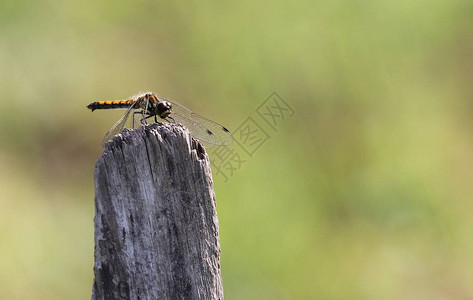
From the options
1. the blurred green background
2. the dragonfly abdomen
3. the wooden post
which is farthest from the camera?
the blurred green background

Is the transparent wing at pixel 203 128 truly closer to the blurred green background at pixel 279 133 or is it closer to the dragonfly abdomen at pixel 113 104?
the dragonfly abdomen at pixel 113 104

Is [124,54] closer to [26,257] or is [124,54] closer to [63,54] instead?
[63,54]

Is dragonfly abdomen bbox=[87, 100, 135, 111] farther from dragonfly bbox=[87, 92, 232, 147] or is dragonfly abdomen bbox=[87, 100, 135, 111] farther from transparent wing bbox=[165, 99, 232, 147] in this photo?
transparent wing bbox=[165, 99, 232, 147]

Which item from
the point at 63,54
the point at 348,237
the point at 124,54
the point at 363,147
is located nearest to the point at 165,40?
the point at 124,54

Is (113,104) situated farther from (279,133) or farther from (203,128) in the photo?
(279,133)

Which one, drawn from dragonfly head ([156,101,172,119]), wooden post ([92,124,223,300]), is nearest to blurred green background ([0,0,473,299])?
dragonfly head ([156,101,172,119])

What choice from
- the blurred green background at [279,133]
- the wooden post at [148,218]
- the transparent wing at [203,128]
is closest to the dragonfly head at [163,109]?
the transparent wing at [203,128]

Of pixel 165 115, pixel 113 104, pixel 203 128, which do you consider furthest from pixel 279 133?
pixel 165 115
